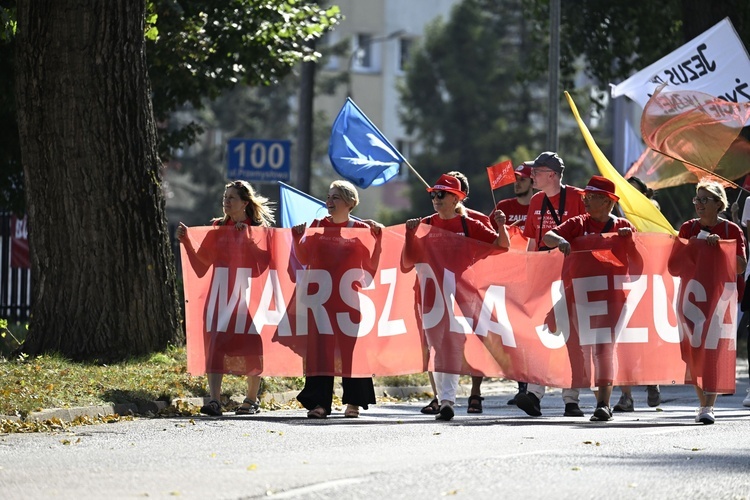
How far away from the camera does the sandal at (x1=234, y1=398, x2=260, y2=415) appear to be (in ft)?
42.1

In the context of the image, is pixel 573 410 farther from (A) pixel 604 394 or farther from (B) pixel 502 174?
(B) pixel 502 174

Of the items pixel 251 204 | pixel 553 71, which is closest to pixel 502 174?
pixel 251 204

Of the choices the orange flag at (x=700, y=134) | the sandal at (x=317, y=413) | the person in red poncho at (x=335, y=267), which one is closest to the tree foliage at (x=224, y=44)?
the person in red poncho at (x=335, y=267)

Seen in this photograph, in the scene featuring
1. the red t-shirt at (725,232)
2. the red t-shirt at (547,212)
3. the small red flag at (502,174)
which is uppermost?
the small red flag at (502,174)

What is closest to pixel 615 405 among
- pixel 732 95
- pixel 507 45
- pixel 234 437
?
pixel 732 95

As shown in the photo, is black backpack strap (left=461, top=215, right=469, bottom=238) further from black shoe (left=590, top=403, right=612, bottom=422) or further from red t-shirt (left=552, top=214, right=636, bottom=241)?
black shoe (left=590, top=403, right=612, bottom=422)

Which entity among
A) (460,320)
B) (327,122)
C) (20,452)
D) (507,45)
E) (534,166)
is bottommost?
(20,452)

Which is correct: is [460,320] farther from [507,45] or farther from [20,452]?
[507,45]

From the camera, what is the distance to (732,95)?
15.3 m

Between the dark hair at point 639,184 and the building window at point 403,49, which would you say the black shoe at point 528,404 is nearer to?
the dark hair at point 639,184

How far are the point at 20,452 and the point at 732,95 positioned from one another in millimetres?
8347

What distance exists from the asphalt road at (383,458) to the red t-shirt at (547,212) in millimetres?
1539

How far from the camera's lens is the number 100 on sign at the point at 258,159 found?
21.7 meters

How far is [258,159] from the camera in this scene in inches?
858
